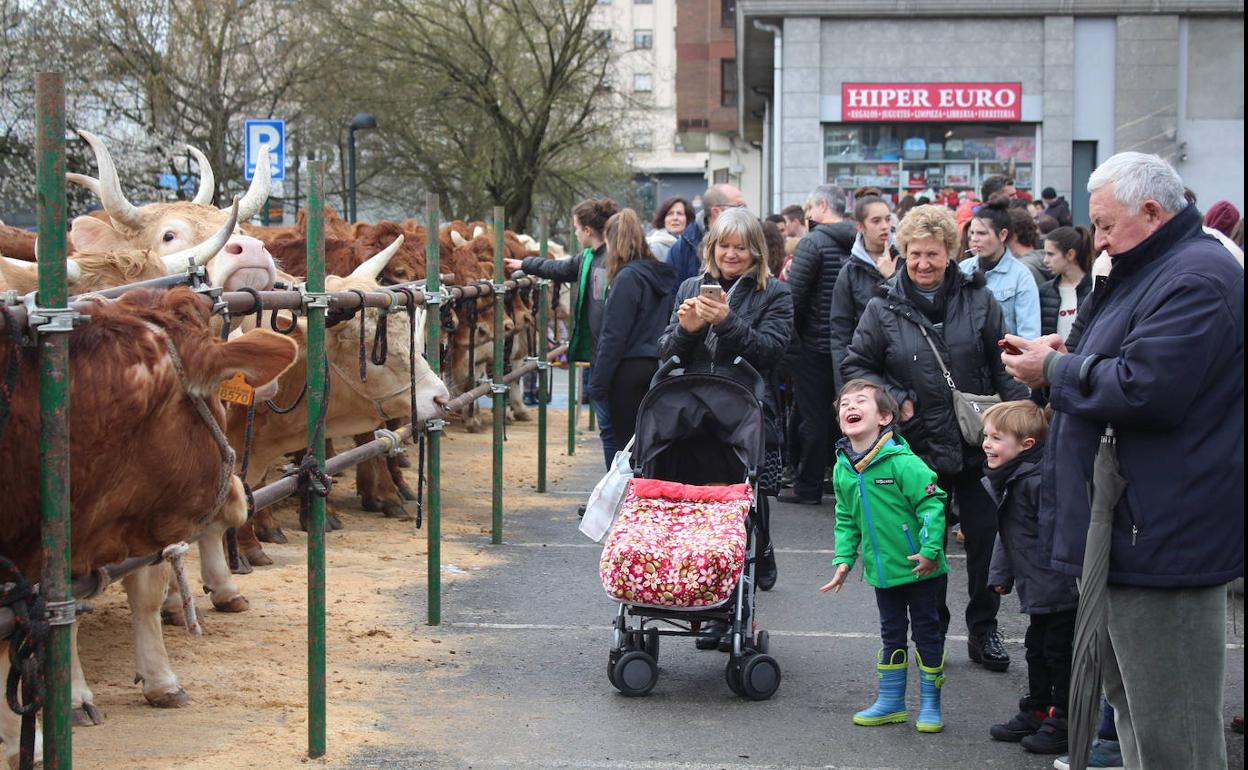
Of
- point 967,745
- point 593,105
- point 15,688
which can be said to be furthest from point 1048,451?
point 593,105

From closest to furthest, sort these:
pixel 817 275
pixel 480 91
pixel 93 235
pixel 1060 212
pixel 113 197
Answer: pixel 113 197 < pixel 93 235 < pixel 817 275 < pixel 1060 212 < pixel 480 91

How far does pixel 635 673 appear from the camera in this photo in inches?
254

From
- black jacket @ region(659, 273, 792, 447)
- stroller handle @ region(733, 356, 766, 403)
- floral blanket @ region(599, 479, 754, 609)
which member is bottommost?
floral blanket @ region(599, 479, 754, 609)

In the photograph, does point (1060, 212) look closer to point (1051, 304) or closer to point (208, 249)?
point (1051, 304)

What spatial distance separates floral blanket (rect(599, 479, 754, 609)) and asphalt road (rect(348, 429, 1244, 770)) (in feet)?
1.59

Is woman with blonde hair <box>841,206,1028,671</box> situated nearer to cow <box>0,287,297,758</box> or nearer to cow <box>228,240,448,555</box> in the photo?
cow <box>228,240,448,555</box>

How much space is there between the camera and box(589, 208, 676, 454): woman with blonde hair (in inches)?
355

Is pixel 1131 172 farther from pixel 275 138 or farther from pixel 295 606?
pixel 275 138

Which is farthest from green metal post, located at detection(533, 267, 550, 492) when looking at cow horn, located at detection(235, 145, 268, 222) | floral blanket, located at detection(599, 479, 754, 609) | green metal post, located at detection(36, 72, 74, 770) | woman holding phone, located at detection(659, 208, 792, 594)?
green metal post, located at detection(36, 72, 74, 770)

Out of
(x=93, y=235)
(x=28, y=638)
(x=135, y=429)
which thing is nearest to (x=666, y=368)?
(x=135, y=429)

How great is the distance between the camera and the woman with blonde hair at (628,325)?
9023 mm

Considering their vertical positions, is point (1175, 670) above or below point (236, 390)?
below

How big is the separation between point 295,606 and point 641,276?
2.77 m

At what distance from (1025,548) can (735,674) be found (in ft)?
4.30
